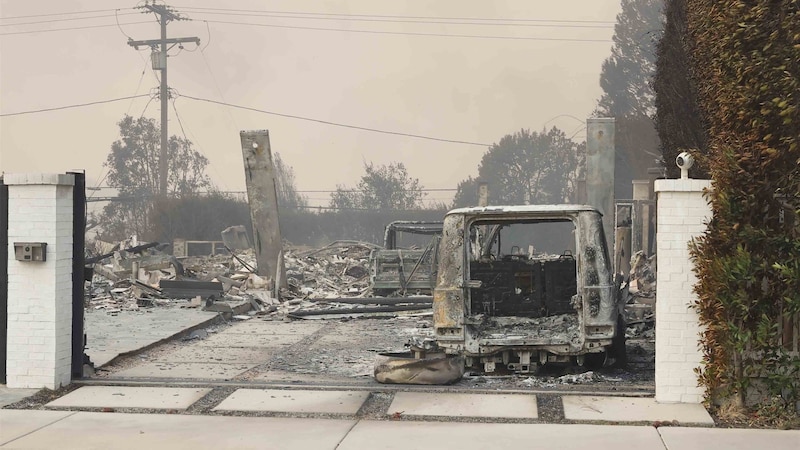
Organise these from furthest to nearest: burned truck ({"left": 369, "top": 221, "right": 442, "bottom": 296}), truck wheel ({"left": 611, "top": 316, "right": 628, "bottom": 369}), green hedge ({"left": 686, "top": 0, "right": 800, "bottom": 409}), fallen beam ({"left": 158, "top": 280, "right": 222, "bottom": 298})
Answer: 1. burned truck ({"left": 369, "top": 221, "right": 442, "bottom": 296})
2. fallen beam ({"left": 158, "top": 280, "right": 222, "bottom": 298})
3. truck wheel ({"left": 611, "top": 316, "right": 628, "bottom": 369})
4. green hedge ({"left": 686, "top": 0, "right": 800, "bottom": 409})

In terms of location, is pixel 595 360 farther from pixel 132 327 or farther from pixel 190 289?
pixel 190 289

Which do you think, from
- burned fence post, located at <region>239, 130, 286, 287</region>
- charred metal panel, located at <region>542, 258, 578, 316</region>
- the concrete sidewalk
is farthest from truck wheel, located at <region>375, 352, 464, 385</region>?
burned fence post, located at <region>239, 130, 286, 287</region>

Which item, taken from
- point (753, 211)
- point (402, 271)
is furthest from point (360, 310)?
Result: point (753, 211)

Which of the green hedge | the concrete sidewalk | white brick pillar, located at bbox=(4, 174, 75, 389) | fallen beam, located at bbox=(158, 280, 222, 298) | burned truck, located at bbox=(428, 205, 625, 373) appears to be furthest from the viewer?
fallen beam, located at bbox=(158, 280, 222, 298)

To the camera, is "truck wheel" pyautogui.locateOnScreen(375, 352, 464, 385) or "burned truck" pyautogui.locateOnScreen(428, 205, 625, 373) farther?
"burned truck" pyautogui.locateOnScreen(428, 205, 625, 373)

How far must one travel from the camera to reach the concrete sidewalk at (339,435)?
249 inches

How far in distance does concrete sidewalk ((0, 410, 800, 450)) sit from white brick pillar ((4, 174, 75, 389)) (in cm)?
104

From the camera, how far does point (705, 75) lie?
998 centimetres

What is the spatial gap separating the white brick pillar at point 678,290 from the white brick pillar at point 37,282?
4.99 meters

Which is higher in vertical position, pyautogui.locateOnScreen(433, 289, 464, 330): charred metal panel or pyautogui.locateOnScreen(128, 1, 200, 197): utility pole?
pyautogui.locateOnScreen(128, 1, 200, 197): utility pole

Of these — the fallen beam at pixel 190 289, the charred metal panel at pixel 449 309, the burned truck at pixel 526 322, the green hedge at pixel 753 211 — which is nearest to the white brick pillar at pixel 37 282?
the burned truck at pixel 526 322

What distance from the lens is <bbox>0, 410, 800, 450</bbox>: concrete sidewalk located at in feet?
20.7

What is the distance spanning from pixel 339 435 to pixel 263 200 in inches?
594

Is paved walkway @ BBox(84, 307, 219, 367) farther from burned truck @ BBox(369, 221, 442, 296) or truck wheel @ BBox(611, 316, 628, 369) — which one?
truck wheel @ BBox(611, 316, 628, 369)
